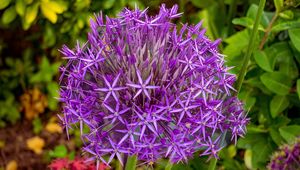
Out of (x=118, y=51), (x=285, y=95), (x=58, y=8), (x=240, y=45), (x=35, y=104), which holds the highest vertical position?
(x=118, y=51)

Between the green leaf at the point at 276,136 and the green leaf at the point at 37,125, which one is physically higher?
the green leaf at the point at 276,136

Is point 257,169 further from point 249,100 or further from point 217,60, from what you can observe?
point 217,60

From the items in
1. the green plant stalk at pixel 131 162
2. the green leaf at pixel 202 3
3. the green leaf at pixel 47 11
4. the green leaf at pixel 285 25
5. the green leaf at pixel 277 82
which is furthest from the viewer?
the green leaf at pixel 202 3

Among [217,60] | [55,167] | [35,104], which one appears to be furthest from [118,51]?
[35,104]

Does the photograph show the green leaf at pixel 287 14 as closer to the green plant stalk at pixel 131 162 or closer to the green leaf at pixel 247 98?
the green leaf at pixel 247 98

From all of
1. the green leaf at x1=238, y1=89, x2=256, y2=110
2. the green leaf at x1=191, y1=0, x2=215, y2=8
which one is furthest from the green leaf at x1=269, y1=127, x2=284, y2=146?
the green leaf at x1=191, y1=0, x2=215, y2=8

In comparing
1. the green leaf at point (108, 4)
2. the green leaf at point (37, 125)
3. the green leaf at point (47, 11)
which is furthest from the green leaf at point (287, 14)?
the green leaf at point (37, 125)

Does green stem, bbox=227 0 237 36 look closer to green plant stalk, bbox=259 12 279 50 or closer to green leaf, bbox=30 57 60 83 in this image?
green plant stalk, bbox=259 12 279 50

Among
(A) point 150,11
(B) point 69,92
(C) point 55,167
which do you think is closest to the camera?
(B) point 69,92
